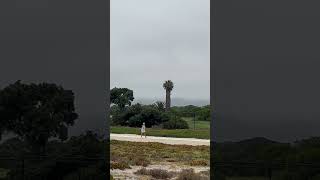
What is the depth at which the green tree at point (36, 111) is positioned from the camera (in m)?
6.43

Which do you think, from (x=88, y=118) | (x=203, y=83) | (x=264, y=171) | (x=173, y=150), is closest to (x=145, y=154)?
(x=173, y=150)

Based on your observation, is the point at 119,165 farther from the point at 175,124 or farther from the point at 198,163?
the point at 175,124

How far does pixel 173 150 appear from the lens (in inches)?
461

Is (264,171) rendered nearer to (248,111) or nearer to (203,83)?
(248,111)

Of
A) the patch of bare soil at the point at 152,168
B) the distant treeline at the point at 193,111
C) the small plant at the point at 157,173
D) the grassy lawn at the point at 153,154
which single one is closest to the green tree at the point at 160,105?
the distant treeline at the point at 193,111

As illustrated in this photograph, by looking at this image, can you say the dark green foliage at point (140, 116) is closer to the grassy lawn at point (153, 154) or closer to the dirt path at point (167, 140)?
the dirt path at point (167, 140)

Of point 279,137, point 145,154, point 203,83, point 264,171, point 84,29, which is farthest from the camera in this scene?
point 145,154

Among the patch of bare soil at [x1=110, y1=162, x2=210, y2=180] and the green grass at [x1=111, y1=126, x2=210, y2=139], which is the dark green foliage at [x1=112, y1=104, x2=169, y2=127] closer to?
the green grass at [x1=111, y1=126, x2=210, y2=139]

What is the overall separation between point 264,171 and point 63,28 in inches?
113

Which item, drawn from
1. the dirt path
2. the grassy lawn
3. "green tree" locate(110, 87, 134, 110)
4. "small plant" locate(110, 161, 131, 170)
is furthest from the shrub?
"green tree" locate(110, 87, 134, 110)

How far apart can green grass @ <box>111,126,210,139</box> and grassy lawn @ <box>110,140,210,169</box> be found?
2004 millimetres

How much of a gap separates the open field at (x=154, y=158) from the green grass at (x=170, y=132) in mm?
2004

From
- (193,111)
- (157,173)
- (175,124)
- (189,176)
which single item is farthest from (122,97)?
(189,176)

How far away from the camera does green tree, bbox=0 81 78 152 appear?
21.1ft
